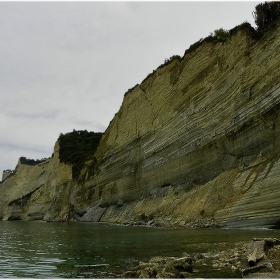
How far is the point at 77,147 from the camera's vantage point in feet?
202

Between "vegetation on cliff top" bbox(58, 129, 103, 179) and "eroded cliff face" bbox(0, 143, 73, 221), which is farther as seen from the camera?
"eroded cliff face" bbox(0, 143, 73, 221)

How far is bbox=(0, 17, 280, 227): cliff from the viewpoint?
18.9 metres

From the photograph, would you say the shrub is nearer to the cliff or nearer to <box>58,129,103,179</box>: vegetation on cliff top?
the cliff

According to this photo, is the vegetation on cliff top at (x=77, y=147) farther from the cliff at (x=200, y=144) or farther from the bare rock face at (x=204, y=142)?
the bare rock face at (x=204, y=142)

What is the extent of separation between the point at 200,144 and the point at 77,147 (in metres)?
38.9

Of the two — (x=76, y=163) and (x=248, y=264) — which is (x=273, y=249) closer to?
(x=248, y=264)

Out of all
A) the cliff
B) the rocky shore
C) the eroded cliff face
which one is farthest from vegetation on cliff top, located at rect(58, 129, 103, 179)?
the rocky shore

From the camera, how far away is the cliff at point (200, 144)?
18.9 m

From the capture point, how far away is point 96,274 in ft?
25.2

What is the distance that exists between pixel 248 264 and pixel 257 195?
10658 millimetres

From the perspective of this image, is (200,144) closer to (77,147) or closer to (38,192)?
(77,147)

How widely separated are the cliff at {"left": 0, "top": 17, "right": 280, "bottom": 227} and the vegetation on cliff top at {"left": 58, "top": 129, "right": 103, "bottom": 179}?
8.79 m

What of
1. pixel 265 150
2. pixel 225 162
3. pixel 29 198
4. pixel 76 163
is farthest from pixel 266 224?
pixel 29 198

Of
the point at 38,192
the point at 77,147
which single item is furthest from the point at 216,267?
the point at 38,192
